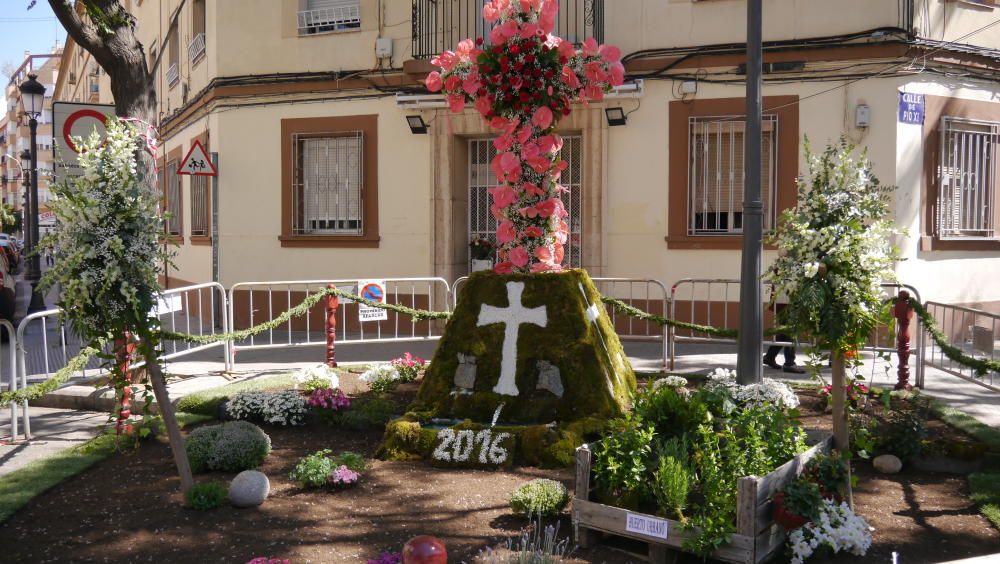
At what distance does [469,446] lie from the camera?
6609 mm

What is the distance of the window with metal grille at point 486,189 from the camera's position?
1342cm

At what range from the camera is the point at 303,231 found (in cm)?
1466

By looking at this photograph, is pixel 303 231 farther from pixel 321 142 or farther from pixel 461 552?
pixel 461 552

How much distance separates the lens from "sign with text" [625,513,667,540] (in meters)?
4.64

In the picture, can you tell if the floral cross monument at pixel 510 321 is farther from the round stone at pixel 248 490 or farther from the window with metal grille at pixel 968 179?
the window with metal grille at pixel 968 179

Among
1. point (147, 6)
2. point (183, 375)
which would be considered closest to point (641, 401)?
point (183, 375)

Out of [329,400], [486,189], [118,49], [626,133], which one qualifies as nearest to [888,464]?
[329,400]

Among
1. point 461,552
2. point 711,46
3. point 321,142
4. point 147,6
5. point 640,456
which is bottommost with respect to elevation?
point 461,552

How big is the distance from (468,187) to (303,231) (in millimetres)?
2899

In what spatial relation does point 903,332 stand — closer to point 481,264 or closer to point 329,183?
point 481,264

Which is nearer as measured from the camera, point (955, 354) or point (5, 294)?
point (955, 354)

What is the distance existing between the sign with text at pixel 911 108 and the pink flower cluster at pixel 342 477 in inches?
349

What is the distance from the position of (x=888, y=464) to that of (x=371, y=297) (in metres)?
6.51

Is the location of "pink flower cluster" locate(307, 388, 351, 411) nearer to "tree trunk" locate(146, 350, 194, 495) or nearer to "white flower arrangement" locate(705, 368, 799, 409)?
"tree trunk" locate(146, 350, 194, 495)
